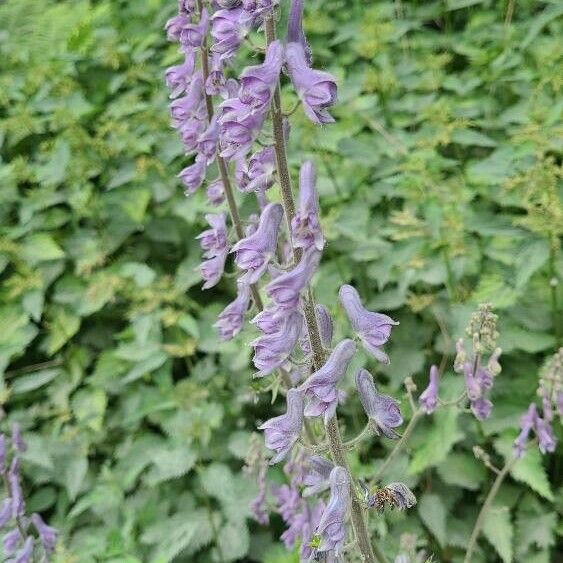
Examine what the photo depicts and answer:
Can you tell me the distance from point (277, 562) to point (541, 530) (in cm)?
128

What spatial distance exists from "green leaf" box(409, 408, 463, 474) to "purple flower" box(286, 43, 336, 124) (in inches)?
85.3

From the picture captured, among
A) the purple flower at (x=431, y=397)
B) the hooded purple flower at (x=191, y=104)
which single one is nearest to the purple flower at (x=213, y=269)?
the hooded purple flower at (x=191, y=104)

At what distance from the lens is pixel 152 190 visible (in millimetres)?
4703

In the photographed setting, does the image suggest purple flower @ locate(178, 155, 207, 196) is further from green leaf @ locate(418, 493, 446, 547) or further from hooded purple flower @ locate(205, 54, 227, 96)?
green leaf @ locate(418, 493, 446, 547)

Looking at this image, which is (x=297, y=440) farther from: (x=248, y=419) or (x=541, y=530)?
(x=248, y=419)

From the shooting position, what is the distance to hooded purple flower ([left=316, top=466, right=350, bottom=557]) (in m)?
1.70

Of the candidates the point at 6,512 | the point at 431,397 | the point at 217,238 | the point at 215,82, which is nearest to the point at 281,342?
the point at 217,238

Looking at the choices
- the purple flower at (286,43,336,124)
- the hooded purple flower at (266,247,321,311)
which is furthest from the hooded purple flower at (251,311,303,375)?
the purple flower at (286,43,336,124)

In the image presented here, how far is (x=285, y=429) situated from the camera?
69.0 inches

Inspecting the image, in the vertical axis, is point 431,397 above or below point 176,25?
below

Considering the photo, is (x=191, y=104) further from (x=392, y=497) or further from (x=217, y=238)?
(x=392, y=497)

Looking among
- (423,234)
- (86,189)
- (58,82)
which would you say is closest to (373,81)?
(423,234)

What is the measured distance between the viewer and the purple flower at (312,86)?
4.77 ft

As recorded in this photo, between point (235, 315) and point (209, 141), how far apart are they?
1.96ft
